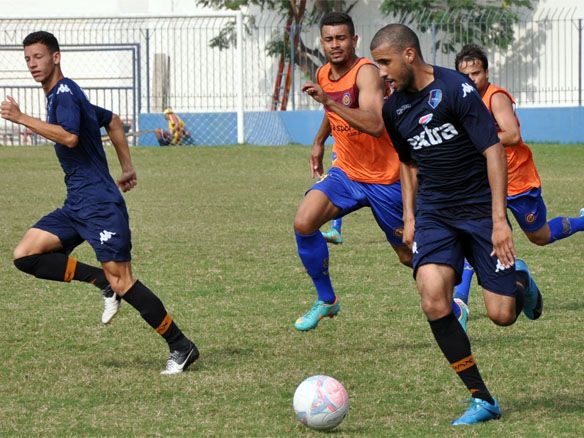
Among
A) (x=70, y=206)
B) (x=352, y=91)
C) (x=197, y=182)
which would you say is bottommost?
(x=197, y=182)

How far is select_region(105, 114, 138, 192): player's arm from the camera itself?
24.1 ft

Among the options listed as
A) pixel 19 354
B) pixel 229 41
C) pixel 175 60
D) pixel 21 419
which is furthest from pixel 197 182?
pixel 21 419

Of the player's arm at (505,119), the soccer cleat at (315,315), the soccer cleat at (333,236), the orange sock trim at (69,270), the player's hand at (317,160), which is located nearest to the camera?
the orange sock trim at (69,270)

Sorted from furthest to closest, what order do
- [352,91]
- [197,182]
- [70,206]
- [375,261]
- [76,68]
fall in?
1. [76,68]
2. [197,182]
3. [375,261]
4. [352,91]
5. [70,206]

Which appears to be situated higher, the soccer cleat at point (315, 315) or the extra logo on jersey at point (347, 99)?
the extra logo on jersey at point (347, 99)

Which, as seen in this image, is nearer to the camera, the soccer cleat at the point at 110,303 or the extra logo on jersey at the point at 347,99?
the soccer cleat at the point at 110,303

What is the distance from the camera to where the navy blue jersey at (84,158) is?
6.88 m

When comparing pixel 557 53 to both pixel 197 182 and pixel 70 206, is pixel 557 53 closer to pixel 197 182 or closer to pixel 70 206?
pixel 197 182

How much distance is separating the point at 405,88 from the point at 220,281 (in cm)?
480

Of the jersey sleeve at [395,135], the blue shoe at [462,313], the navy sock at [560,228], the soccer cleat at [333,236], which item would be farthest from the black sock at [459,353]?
the soccer cleat at [333,236]

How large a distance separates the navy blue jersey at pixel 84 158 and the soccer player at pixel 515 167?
268 cm

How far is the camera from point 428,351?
7.42m

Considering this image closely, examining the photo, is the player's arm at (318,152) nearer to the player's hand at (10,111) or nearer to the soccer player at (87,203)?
the soccer player at (87,203)

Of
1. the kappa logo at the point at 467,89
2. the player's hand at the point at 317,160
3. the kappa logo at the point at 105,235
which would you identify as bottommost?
the kappa logo at the point at 105,235
